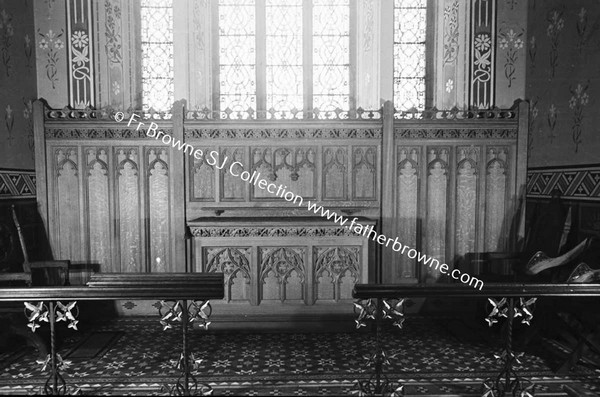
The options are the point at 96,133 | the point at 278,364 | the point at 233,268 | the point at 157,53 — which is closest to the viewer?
the point at 278,364

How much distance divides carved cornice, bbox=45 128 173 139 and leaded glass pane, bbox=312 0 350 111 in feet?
6.16

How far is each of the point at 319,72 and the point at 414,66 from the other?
1.15 m

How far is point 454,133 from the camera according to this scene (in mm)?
4633

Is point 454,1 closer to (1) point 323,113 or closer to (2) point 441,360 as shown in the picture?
(1) point 323,113

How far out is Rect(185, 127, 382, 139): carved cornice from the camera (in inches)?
181

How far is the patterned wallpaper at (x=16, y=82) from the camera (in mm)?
4113

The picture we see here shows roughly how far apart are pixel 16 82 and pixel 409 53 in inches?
171

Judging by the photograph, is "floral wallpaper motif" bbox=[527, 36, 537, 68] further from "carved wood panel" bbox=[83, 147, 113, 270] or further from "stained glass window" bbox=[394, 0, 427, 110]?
"carved wood panel" bbox=[83, 147, 113, 270]

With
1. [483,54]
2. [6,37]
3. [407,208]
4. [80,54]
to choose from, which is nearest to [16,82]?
[6,37]

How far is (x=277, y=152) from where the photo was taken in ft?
15.2

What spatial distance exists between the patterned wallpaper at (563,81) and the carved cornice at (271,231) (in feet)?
7.23

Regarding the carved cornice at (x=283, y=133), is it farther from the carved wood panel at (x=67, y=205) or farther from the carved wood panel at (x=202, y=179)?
the carved wood panel at (x=67, y=205)

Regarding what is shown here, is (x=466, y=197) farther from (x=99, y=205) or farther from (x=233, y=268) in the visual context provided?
(x=99, y=205)

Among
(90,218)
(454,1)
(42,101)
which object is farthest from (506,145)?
(42,101)
